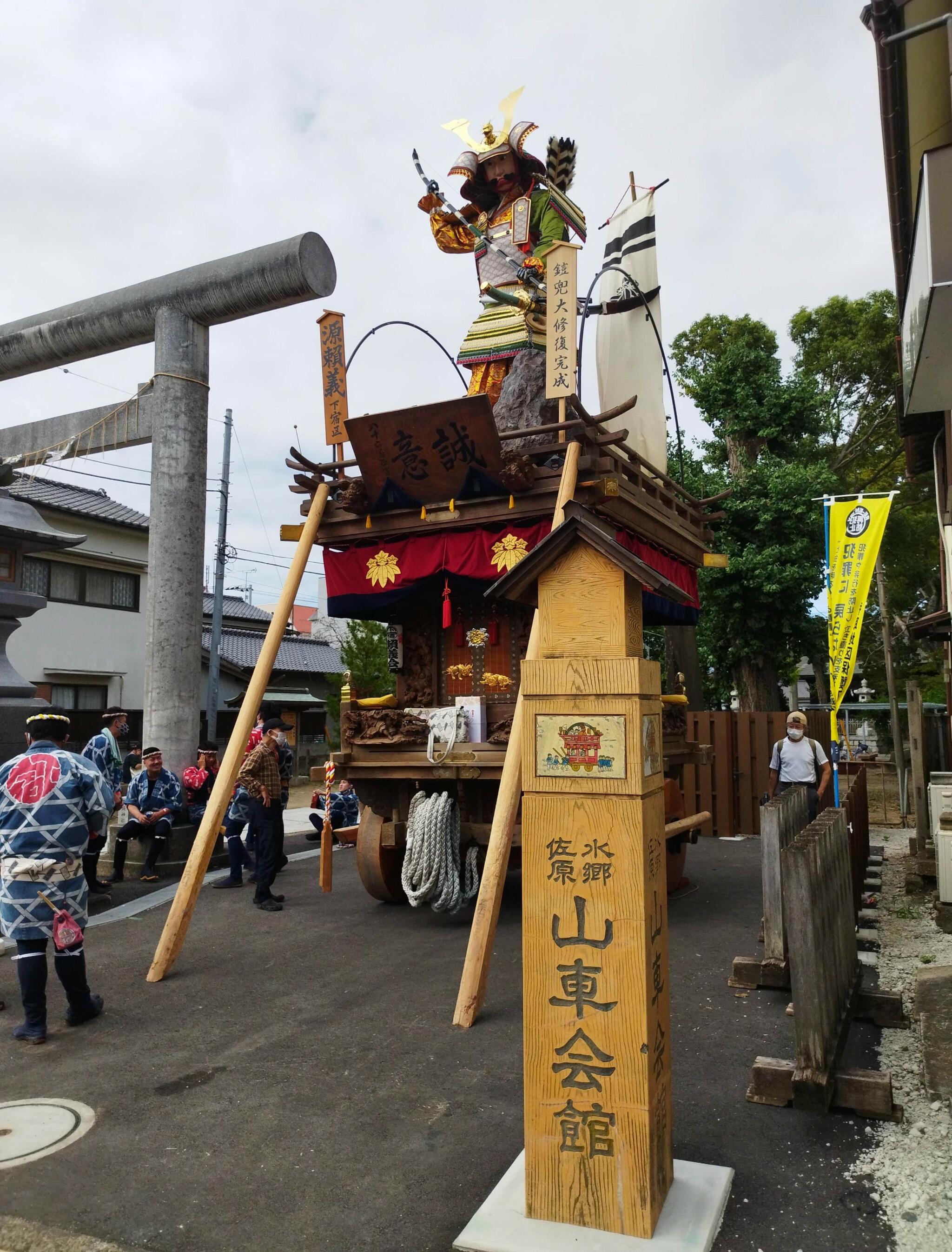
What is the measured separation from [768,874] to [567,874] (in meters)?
3.25

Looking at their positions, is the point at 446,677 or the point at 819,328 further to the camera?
the point at 819,328

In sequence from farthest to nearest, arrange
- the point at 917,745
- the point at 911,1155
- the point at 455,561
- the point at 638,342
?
1. the point at 917,745
2. the point at 638,342
3. the point at 455,561
4. the point at 911,1155

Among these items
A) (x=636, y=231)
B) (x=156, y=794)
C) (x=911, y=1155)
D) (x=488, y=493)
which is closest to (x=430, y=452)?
(x=488, y=493)

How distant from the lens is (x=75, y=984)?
5.28 meters

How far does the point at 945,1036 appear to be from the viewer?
13.4ft

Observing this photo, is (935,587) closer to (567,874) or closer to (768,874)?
(768,874)

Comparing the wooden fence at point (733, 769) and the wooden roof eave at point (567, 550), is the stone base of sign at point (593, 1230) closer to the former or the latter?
the wooden roof eave at point (567, 550)

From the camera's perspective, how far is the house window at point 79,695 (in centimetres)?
2002

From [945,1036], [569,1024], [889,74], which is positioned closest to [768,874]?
[945,1036]

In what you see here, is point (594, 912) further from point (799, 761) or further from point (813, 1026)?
point (799, 761)

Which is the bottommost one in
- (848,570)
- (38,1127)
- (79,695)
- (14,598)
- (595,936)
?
(38,1127)

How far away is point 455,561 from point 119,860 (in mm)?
5575

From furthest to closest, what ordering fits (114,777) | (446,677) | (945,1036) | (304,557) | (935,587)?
(935,587), (114,777), (446,677), (304,557), (945,1036)

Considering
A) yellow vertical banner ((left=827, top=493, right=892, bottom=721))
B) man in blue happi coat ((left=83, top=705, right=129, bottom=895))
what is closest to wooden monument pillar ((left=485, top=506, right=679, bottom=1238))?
man in blue happi coat ((left=83, top=705, right=129, bottom=895))
